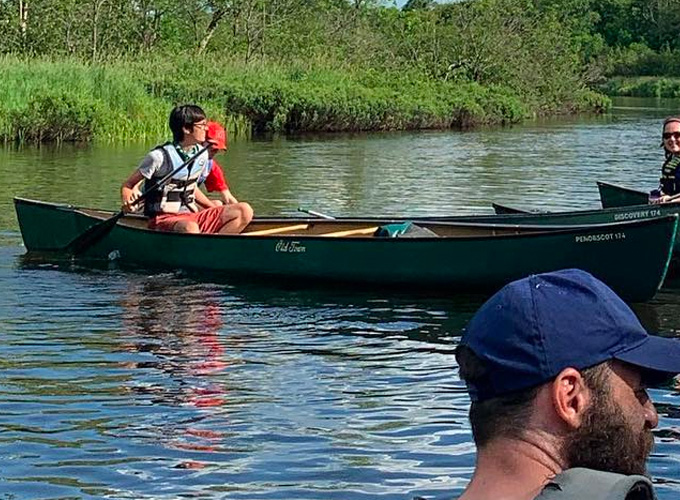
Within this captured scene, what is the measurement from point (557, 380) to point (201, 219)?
30.3 feet

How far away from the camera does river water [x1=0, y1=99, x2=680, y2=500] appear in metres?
5.45

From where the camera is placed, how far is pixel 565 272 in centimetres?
186

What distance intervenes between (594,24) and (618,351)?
93319mm

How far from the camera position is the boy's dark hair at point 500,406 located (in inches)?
69.6

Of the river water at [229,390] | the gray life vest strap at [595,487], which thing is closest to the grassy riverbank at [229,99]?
the river water at [229,390]

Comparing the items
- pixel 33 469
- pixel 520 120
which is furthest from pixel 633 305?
pixel 520 120

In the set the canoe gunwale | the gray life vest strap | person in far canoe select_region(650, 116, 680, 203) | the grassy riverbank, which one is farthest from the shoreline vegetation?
the gray life vest strap

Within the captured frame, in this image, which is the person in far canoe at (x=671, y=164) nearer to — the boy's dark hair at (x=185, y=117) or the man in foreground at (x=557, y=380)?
the boy's dark hair at (x=185, y=117)

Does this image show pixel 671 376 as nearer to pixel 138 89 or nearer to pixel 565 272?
pixel 565 272

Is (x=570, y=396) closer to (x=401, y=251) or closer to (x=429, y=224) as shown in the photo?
(x=401, y=251)

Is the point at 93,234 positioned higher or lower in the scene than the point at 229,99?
lower

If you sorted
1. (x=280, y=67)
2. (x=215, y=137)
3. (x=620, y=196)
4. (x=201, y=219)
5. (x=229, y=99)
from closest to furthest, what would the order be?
(x=215, y=137) → (x=201, y=219) → (x=620, y=196) → (x=229, y=99) → (x=280, y=67)

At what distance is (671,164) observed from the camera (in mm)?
10438

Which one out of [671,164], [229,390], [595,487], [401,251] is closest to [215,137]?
[401,251]
